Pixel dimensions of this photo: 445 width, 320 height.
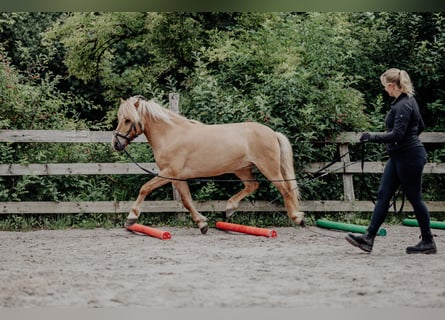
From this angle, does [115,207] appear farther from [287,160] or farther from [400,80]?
[400,80]

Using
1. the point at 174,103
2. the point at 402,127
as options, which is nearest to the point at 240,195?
the point at 174,103

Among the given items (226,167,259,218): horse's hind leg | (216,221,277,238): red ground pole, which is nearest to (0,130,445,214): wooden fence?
(226,167,259,218): horse's hind leg

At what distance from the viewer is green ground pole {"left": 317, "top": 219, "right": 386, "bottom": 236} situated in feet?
18.8

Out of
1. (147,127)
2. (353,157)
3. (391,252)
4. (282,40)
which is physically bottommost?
(391,252)

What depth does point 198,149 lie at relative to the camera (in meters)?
6.23

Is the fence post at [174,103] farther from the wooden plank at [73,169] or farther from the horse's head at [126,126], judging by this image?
the horse's head at [126,126]

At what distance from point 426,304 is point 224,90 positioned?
4207 millimetres

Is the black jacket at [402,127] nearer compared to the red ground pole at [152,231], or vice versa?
the black jacket at [402,127]

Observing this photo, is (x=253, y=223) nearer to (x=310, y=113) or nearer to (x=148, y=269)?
(x=310, y=113)

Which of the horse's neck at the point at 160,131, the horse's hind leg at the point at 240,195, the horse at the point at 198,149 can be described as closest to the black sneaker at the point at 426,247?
the horse at the point at 198,149

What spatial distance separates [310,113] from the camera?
22.6 feet

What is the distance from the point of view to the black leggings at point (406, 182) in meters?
4.75

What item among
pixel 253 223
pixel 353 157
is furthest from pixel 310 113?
pixel 253 223

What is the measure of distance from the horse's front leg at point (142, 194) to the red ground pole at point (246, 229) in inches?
26.5
